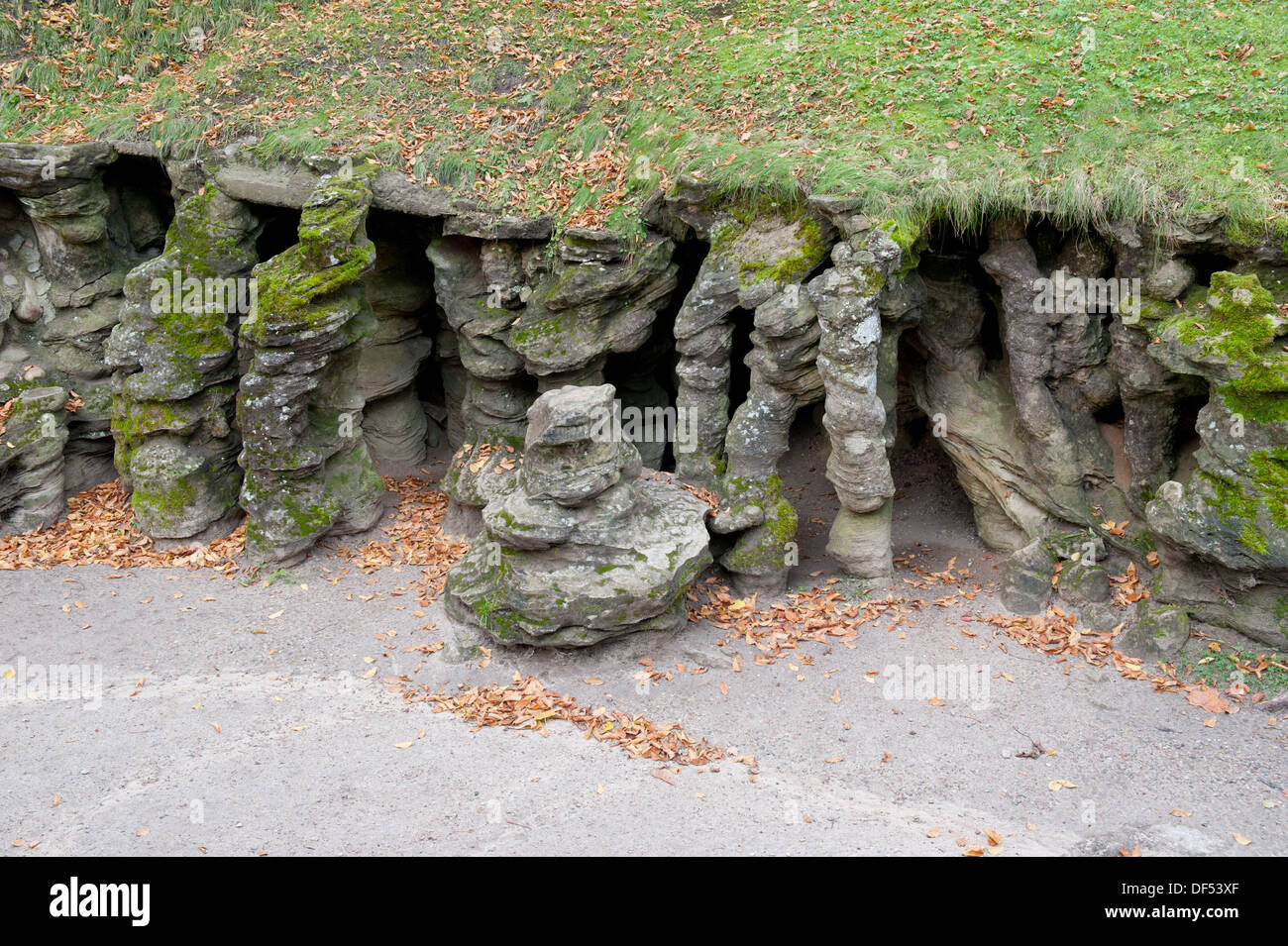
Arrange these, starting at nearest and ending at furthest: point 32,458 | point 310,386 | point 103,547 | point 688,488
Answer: point 688,488
point 310,386
point 103,547
point 32,458

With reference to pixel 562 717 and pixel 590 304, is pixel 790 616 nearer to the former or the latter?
pixel 562 717

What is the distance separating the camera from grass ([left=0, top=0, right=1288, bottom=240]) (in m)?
10.4

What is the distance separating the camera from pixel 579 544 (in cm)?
1009

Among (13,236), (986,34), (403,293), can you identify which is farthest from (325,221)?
(986,34)

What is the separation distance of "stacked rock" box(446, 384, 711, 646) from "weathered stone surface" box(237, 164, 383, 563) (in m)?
3.10

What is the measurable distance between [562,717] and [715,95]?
8.06m

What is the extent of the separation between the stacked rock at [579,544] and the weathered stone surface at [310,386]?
3.10 m

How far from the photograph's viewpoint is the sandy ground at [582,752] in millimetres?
7945

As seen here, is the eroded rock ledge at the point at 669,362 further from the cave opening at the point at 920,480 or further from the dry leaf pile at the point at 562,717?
the dry leaf pile at the point at 562,717

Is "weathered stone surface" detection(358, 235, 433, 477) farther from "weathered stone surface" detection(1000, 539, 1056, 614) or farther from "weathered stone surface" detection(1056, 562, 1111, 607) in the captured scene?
"weathered stone surface" detection(1056, 562, 1111, 607)

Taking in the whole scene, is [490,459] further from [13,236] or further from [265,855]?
[13,236]

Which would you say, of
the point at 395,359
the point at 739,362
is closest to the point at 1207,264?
the point at 739,362

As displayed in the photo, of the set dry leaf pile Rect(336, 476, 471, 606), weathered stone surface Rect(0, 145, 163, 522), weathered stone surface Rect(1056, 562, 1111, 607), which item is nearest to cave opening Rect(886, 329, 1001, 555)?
weathered stone surface Rect(1056, 562, 1111, 607)

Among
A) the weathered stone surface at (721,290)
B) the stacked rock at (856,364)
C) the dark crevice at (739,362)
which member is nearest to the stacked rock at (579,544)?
the weathered stone surface at (721,290)
